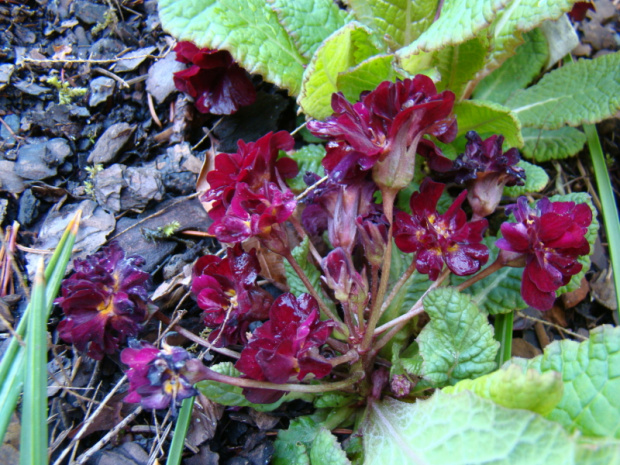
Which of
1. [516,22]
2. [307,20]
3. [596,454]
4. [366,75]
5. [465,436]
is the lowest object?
[465,436]

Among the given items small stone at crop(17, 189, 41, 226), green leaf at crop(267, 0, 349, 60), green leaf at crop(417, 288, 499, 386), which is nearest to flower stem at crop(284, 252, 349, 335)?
green leaf at crop(417, 288, 499, 386)

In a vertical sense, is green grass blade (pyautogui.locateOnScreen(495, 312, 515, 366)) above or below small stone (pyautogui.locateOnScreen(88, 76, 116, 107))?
below

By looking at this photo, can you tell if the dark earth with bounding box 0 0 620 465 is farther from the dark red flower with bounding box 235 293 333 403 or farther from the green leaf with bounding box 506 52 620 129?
the dark red flower with bounding box 235 293 333 403

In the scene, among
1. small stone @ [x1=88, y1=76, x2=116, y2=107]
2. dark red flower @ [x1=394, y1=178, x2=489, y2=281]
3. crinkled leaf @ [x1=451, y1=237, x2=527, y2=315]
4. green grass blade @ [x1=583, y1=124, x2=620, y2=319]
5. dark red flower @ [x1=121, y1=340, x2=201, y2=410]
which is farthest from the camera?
small stone @ [x1=88, y1=76, x2=116, y2=107]

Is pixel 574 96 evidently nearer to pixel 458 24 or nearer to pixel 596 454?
pixel 458 24

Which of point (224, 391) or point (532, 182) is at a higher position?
point (532, 182)

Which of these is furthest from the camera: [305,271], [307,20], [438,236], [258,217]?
[307,20]

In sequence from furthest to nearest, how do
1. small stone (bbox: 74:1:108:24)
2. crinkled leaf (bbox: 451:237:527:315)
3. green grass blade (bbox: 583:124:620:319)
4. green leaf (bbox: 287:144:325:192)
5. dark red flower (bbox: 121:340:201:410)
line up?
small stone (bbox: 74:1:108:24) < green leaf (bbox: 287:144:325:192) < green grass blade (bbox: 583:124:620:319) < crinkled leaf (bbox: 451:237:527:315) < dark red flower (bbox: 121:340:201:410)

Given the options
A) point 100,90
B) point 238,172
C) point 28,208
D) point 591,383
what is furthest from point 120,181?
point 591,383
